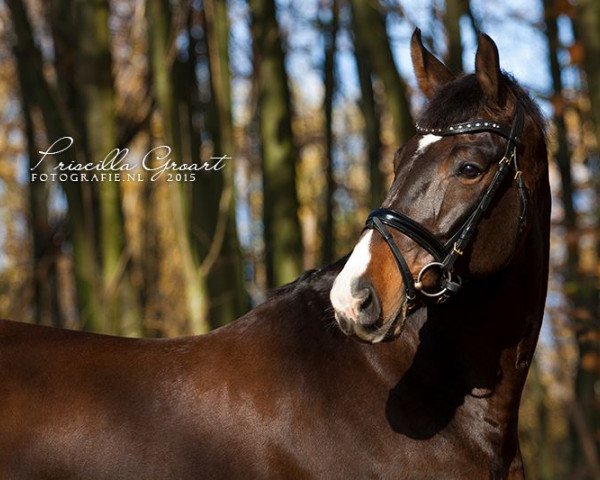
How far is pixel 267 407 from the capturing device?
13.2ft

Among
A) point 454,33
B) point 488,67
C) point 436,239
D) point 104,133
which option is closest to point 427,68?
point 488,67

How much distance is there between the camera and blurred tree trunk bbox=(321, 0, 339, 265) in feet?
45.9

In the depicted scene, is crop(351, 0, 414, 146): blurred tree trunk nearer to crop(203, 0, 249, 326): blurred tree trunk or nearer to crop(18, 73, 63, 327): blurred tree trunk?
crop(203, 0, 249, 326): blurred tree trunk

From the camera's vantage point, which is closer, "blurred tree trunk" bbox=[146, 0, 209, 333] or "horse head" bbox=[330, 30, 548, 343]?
"horse head" bbox=[330, 30, 548, 343]

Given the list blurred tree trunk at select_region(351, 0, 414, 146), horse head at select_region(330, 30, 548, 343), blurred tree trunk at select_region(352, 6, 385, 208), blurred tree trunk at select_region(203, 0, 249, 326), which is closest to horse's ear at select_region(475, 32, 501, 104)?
horse head at select_region(330, 30, 548, 343)

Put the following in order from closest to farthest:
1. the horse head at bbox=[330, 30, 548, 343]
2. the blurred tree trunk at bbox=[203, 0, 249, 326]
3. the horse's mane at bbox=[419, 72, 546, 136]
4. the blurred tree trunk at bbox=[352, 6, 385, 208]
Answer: the horse head at bbox=[330, 30, 548, 343] → the horse's mane at bbox=[419, 72, 546, 136] → the blurred tree trunk at bbox=[203, 0, 249, 326] → the blurred tree trunk at bbox=[352, 6, 385, 208]

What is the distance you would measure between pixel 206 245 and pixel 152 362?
4.63 metres

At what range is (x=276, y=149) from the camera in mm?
9453

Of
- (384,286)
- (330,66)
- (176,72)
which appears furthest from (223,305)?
(330,66)

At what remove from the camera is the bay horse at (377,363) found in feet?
12.8

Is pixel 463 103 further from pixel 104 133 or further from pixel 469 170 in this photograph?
pixel 104 133

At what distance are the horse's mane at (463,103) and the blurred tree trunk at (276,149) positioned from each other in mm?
4932

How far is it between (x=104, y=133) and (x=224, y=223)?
4.16ft

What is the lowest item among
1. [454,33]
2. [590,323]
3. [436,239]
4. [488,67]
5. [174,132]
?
[590,323]
